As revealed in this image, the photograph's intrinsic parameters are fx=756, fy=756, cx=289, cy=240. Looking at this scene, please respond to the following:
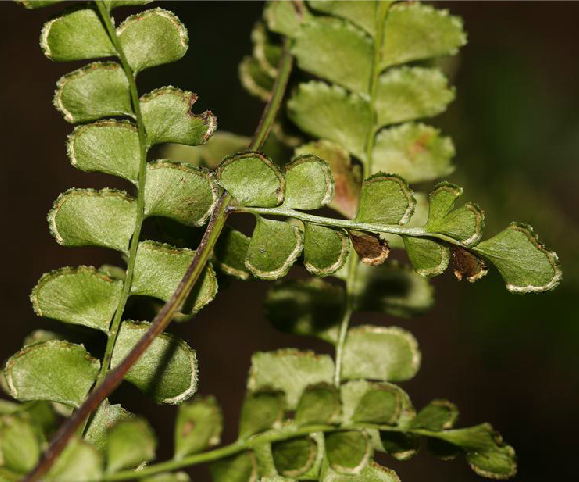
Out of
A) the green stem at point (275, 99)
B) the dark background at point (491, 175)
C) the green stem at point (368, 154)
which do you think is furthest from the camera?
the dark background at point (491, 175)

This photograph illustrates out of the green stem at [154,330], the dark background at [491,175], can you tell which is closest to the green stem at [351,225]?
the green stem at [154,330]

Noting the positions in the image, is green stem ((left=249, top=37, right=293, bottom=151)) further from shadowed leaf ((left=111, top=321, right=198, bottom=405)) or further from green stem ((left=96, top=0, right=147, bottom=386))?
shadowed leaf ((left=111, top=321, right=198, bottom=405))

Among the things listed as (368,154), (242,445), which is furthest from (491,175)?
(242,445)

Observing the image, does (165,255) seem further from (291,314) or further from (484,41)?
(484,41)

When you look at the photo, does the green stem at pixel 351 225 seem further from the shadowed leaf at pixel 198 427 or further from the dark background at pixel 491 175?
the dark background at pixel 491 175

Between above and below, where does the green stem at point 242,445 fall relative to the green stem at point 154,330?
below

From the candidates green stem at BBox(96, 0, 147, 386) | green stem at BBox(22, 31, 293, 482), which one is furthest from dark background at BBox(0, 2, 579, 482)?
green stem at BBox(96, 0, 147, 386)
